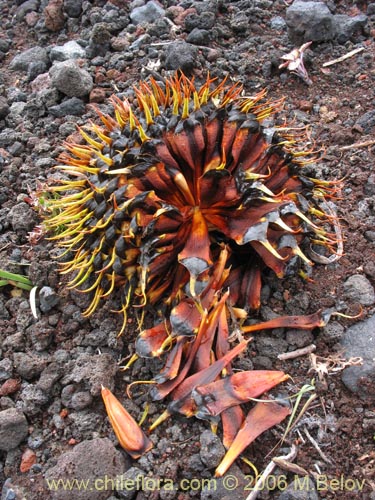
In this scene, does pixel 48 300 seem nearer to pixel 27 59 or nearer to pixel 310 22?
pixel 27 59

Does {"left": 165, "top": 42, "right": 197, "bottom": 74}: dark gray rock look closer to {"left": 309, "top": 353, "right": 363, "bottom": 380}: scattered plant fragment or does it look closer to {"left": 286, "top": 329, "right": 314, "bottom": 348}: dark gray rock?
{"left": 286, "top": 329, "right": 314, "bottom": 348}: dark gray rock

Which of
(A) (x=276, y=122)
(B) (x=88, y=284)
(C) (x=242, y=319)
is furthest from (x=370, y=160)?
(B) (x=88, y=284)

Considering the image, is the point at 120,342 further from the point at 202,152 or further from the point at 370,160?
the point at 370,160

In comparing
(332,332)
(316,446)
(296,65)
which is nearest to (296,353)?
(332,332)

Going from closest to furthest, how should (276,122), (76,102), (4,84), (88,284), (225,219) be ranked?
1. (225,219)
2. (88,284)
3. (276,122)
4. (76,102)
5. (4,84)

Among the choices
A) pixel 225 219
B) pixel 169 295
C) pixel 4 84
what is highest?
pixel 4 84

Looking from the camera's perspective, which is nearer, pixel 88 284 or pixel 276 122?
pixel 88 284
